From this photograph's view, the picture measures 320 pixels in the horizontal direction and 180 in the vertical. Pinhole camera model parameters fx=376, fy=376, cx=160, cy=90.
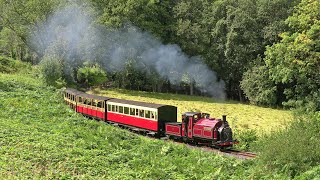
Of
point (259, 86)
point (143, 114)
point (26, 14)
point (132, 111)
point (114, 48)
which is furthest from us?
point (26, 14)

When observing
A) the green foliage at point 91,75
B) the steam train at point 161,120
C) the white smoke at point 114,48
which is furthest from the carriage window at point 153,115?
the green foliage at point 91,75

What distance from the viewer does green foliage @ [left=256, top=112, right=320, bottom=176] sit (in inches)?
559

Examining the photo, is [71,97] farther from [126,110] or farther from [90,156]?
[90,156]

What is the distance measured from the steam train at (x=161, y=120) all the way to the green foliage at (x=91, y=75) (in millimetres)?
16744

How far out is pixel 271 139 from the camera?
15.5 metres

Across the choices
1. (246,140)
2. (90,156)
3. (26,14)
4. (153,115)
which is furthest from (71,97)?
(90,156)

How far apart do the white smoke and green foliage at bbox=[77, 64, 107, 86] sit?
3.49ft

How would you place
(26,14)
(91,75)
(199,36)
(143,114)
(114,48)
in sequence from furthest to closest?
1. (91,75)
2. (26,14)
3. (199,36)
4. (114,48)
5. (143,114)

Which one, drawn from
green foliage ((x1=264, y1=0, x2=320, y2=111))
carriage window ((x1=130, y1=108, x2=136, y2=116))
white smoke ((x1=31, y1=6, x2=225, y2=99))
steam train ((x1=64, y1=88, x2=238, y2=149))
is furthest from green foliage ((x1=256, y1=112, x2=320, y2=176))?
white smoke ((x1=31, y1=6, x2=225, y2=99))

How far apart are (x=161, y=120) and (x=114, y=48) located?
A: 24.8 m

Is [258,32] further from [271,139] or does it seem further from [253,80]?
[271,139]

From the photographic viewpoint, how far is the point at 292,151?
14281mm

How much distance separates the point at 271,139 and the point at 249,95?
29.7 meters

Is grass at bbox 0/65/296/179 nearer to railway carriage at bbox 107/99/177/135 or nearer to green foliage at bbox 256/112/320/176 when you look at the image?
green foliage at bbox 256/112/320/176
